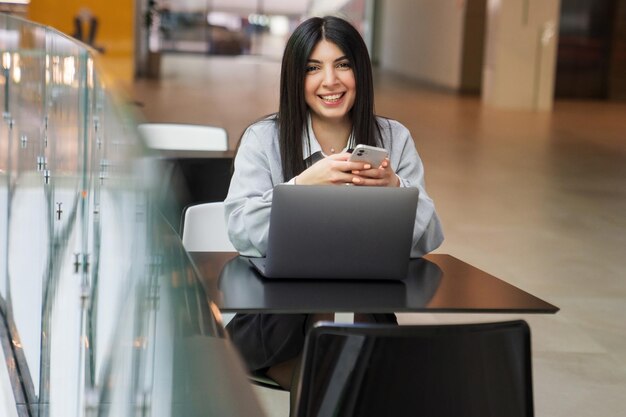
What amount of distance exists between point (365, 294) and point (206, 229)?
1.12 meters

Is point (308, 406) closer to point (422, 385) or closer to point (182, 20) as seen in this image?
point (422, 385)

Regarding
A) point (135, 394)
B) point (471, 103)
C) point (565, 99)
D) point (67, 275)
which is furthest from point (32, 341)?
point (565, 99)

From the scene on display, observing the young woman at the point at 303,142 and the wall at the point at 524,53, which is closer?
the young woman at the point at 303,142

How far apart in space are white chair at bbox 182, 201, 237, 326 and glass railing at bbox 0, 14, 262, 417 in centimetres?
28

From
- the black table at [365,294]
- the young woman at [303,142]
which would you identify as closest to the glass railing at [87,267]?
the black table at [365,294]

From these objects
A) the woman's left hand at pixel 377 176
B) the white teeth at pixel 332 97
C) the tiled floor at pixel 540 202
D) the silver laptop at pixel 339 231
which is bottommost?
the tiled floor at pixel 540 202

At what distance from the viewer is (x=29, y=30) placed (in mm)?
5246

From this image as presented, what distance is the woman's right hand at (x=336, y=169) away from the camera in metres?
2.50

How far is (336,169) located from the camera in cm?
250

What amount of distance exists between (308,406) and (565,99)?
58.2 feet

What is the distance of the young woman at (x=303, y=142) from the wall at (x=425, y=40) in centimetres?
1754

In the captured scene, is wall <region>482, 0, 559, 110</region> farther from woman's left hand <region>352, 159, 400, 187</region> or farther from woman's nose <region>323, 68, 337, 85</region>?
woman's left hand <region>352, 159, 400, 187</region>

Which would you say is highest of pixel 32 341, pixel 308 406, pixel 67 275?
pixel 308 406

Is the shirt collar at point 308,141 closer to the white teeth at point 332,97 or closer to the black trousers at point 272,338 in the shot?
the white teeth at point 332,97
